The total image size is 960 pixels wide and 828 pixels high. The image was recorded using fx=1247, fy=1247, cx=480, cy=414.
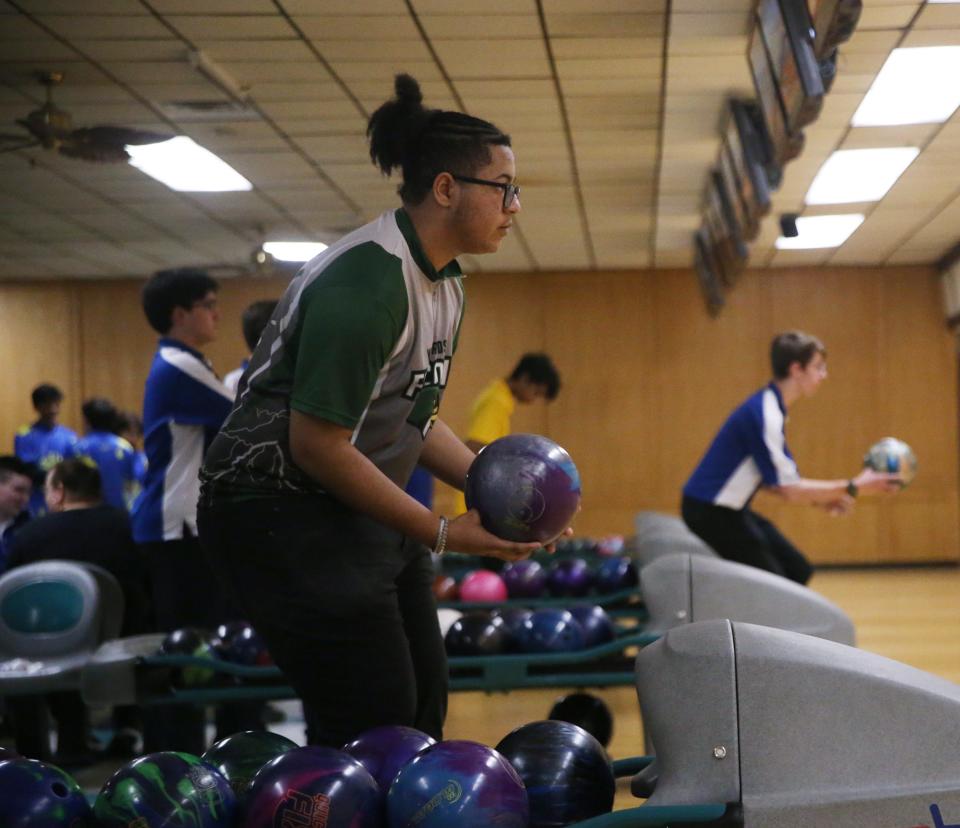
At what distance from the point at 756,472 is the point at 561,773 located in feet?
11.0

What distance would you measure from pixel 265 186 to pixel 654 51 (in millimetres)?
3637

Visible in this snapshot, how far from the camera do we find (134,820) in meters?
1.79

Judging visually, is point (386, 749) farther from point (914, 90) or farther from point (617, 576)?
point (914, 90)

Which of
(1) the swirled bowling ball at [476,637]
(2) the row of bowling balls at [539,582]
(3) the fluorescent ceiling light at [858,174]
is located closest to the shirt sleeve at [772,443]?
(2) the row of bowling balls at [539,582]

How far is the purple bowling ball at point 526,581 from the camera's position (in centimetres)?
566

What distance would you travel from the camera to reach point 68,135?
246 inches

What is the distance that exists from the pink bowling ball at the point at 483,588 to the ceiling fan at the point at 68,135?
278 cm

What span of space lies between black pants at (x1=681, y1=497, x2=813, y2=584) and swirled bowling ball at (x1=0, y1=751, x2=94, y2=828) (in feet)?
11.7

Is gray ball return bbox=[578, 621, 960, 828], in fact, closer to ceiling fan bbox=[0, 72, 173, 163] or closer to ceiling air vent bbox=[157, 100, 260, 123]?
ceiling fan bbox=[0, 72, 173, 163]

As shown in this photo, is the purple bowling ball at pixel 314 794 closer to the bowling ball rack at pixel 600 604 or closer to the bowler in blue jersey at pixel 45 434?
the bowling ball rack at pixel 600 604

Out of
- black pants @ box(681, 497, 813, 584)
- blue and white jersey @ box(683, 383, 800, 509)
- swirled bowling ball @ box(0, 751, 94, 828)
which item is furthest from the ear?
black pants @ box(681, 497, 813, 584)

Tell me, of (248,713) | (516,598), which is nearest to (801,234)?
(516,598)

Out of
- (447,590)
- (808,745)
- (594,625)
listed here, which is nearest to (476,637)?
(594,625)

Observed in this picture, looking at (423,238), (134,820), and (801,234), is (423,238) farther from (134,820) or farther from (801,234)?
(801,234)
